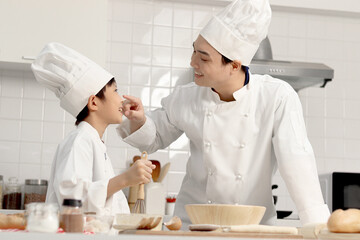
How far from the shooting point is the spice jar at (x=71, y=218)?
3.83 ft

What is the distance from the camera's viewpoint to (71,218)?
46.1 inches

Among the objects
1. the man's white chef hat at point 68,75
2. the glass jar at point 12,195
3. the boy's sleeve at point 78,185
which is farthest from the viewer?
the glass jar at point 12,195

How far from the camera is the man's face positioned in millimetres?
2172

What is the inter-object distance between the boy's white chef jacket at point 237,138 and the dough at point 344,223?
71 centimetres

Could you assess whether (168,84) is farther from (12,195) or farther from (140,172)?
(140,172)

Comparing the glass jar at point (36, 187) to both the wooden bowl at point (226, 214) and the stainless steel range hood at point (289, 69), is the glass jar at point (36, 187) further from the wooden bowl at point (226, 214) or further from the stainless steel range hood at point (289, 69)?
the wooden bowl at point (226, 214)

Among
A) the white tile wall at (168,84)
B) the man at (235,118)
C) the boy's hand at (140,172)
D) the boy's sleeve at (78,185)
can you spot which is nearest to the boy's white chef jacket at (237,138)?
the man at (235,118)

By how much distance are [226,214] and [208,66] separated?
813 mm

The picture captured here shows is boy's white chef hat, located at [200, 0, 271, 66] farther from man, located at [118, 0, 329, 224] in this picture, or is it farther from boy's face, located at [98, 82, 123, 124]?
boy's face, located at [98, 82, 123, 124]

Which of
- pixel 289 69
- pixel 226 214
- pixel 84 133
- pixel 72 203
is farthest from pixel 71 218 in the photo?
pixel 289 69

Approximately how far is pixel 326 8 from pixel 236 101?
2062mm

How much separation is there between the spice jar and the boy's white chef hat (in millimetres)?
1134

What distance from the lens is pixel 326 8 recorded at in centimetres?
403

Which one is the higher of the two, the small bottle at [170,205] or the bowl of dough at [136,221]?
the bowl of dough at [136,221]
